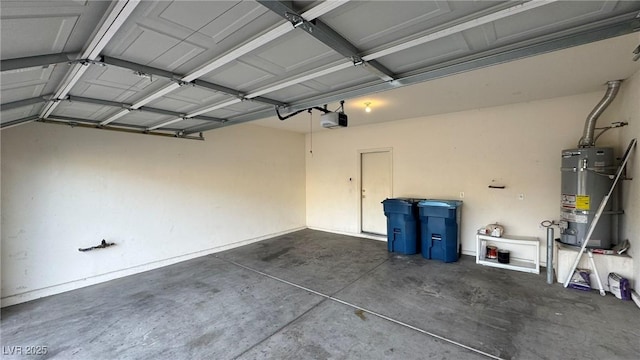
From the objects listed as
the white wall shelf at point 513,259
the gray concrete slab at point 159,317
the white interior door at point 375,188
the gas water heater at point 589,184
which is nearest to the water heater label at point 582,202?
the gas water heater at point 589,184

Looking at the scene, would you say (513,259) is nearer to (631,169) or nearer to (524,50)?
(631,169)

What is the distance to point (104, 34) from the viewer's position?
4.28 ft

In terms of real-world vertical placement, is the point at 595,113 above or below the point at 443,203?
above

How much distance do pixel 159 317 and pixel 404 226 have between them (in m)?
3.84

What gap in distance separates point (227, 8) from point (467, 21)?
49.5 inches

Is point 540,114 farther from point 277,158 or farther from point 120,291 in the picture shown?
point 120,291

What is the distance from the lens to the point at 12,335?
8.04ft

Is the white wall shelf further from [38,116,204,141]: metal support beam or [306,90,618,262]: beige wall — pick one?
[38,116,204,141]: metal support beam

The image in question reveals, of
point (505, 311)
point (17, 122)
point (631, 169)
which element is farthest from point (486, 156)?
point (17, 122)

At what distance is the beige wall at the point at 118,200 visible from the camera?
3.12 meters

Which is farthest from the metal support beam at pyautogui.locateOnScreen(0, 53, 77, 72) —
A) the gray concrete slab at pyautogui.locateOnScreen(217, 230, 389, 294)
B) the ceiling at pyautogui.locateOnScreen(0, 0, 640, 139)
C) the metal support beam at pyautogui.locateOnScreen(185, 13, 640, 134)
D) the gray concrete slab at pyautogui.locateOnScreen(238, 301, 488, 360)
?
the gray concrete slab at pyautogui.locateOnScreen(217, 230, 389, 294)

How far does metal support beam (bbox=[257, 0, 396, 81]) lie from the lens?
3.97ft

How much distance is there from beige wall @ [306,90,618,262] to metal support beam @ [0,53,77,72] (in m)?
5.00

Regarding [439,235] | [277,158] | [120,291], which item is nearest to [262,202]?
[277,158]
